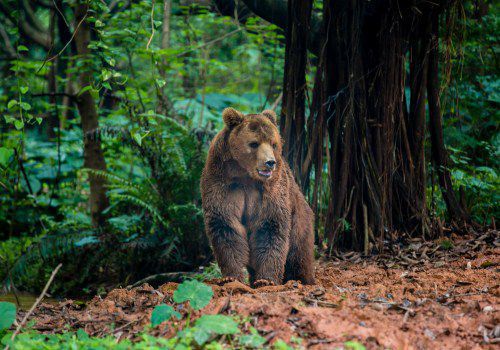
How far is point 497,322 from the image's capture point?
354 centimetres

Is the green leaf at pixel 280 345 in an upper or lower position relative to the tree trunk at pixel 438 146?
lower

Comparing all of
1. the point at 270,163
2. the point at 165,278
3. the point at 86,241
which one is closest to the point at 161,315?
the point at 270,163

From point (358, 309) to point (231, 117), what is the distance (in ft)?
7.82

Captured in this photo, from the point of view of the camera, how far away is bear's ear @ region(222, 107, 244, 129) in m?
5.35

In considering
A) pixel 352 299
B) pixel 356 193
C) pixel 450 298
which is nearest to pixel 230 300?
pixel 352 299

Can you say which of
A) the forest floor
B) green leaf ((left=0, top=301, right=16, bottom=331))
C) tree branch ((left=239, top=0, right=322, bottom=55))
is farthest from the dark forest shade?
green leaf ((left=0, top=301, right=16, bottom=331))

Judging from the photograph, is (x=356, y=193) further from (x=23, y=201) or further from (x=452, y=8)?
(x=23, y=201)

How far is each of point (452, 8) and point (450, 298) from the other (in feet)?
13.1

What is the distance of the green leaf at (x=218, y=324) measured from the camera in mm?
3162

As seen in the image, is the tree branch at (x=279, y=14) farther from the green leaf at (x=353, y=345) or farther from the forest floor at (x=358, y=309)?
the green leaf at (x=353, y=345)

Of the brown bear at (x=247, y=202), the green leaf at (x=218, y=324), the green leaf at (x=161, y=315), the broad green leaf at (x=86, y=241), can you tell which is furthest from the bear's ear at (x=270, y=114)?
the broad green leaf at (x=86, y=241)

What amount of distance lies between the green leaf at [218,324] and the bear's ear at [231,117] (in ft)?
8.13

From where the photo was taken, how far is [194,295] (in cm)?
369

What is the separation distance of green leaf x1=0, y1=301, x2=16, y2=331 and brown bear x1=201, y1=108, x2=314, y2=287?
1923 millimetres
